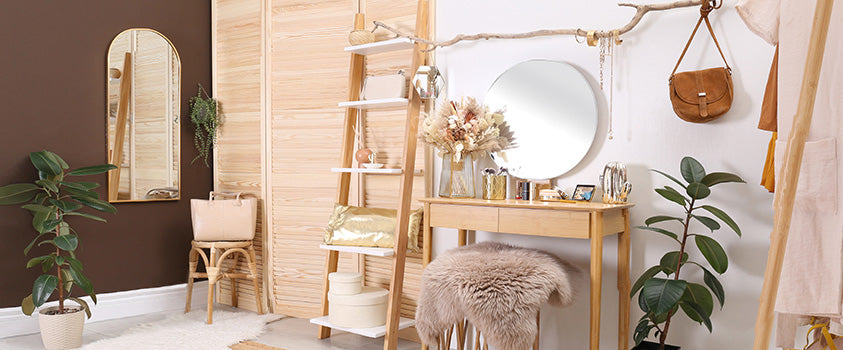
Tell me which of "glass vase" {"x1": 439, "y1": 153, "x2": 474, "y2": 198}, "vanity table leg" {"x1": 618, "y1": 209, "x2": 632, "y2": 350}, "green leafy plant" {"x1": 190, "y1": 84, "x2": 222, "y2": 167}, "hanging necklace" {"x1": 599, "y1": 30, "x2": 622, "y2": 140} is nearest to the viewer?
"vanity table leg" {"x1": 618, "y1": 209, "x2": 632, "y2": 350}

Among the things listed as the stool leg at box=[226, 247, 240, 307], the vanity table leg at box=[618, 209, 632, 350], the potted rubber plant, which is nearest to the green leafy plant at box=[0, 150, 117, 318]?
the potted rubber plant

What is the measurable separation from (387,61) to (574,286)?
1.67m

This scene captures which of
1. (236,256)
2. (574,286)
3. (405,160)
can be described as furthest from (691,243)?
(236,256)

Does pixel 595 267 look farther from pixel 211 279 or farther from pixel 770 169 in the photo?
pixel 211 279

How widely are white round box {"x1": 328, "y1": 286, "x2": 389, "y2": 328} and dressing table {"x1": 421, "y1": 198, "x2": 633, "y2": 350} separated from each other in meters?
0.56

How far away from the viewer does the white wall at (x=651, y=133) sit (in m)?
2.39

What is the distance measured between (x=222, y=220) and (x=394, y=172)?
4.23ft

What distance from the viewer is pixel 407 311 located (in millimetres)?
3324

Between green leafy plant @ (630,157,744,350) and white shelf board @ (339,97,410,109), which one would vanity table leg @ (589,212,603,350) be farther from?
white shelf board @ (339,97,410,109)

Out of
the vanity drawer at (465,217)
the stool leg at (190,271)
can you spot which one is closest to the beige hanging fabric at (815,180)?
the vanity drawer at (465,217)

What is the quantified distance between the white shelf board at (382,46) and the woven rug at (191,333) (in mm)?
1683

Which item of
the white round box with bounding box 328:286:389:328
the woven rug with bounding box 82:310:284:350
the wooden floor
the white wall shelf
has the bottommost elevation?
the wooden floor

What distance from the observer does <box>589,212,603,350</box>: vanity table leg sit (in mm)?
2334

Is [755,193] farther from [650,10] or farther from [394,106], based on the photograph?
[394,106]
